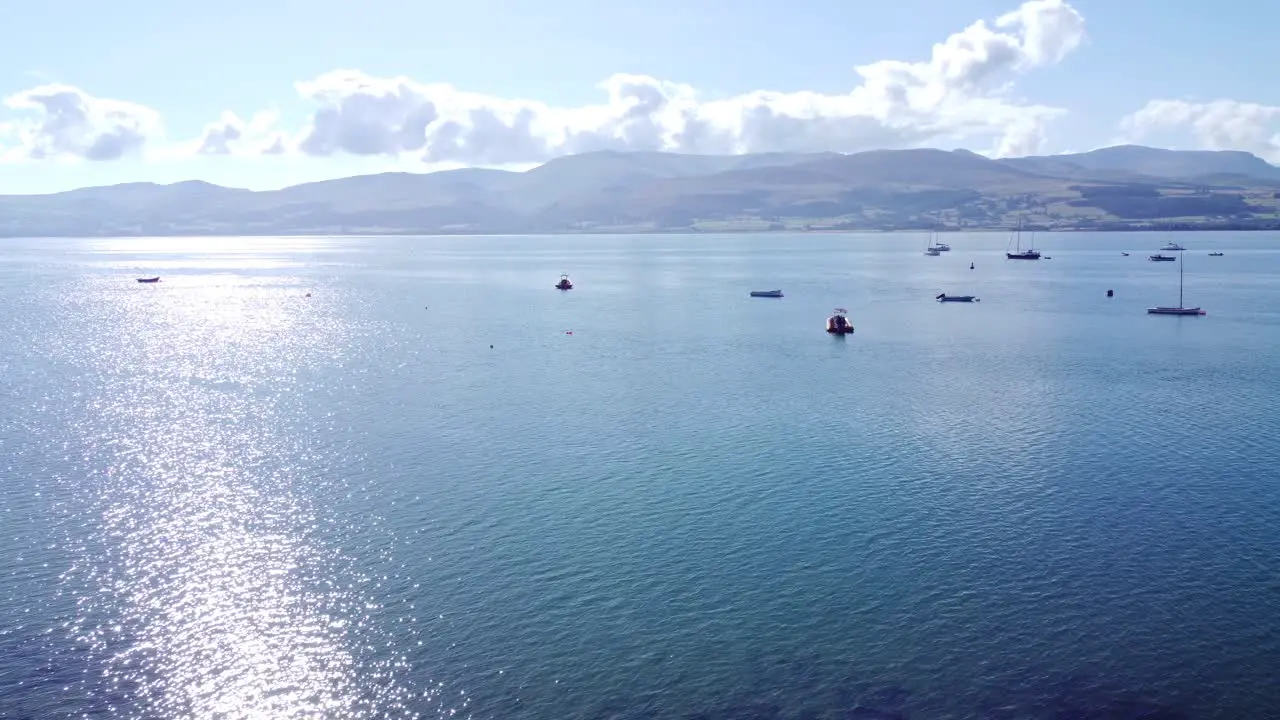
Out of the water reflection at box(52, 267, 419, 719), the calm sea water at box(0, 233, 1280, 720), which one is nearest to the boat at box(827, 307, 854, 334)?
the calm sea water at box(0, 233, 1280, 720)

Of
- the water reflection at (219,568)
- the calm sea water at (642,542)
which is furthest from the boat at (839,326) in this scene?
the water reflection at (219,568)

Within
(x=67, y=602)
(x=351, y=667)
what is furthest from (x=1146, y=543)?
A: (x=67, y=602)

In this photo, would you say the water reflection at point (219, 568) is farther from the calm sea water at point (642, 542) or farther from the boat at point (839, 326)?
the boat at point (839, 326)

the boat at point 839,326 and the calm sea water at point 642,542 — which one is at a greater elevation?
the boat at point 839,326

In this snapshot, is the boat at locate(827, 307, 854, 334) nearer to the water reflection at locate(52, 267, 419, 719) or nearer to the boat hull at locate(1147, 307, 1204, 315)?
the boat hull at locate(1147, 307, 1204, 315)

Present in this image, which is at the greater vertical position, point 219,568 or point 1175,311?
point 1175,311

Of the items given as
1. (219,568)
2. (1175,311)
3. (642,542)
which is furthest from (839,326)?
(219,568)

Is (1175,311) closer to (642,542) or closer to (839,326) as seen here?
(839,326)

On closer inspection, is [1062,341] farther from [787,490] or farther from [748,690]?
[748,690]
